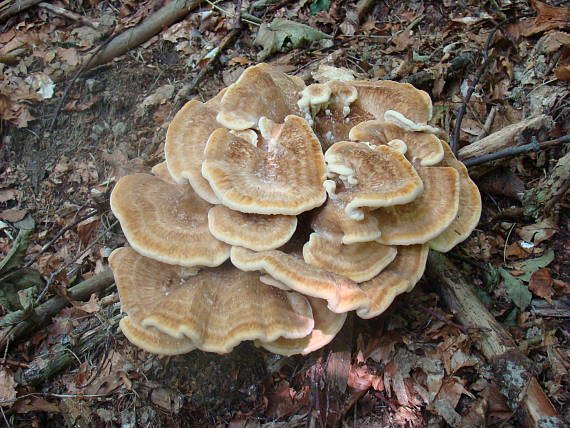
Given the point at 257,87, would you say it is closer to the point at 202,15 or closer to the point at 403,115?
the point at 403,115

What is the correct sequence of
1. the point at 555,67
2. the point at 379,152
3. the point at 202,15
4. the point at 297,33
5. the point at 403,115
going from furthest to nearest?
1. the point at 202,15
2. the point at 297,33
3. the point at 555,67
4. the point at 403,115
5. the point at 379,152

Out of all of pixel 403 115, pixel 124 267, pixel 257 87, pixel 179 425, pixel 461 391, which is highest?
pixel 257 87

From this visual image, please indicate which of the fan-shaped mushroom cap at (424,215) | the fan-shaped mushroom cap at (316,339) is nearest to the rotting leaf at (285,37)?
the fan-shaped mushroom cap at (424,215)

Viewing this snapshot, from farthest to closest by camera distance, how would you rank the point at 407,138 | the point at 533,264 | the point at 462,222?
1. the point at 533,264
2. the point at 407,138
3. the point at 462,222

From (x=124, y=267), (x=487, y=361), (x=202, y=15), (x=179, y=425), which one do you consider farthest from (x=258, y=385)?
(x=202, y=15)

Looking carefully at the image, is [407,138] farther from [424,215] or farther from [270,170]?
[270,170]

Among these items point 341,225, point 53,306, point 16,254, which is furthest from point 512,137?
point 16,254

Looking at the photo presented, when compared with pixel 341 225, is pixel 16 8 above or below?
above
